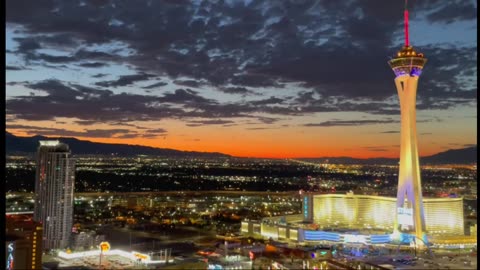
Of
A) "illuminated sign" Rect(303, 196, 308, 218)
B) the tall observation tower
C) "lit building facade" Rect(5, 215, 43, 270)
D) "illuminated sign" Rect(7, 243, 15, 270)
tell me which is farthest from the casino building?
"illuminated sign" Rect(7, 243, 15, 270)

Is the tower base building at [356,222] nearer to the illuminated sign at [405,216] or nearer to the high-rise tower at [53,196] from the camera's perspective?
the illuminated sign at [405,216]

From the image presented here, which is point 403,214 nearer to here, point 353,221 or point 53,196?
point 353,221

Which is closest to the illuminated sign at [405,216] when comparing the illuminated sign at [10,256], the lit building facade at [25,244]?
the lit building facade at [25,244]

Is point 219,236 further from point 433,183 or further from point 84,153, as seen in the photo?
point 84,153

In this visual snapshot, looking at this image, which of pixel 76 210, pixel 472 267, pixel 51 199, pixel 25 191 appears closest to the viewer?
pixel 472 267

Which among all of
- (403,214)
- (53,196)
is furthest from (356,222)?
(53,196)

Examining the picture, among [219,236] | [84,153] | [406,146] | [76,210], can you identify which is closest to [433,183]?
[406,146]
